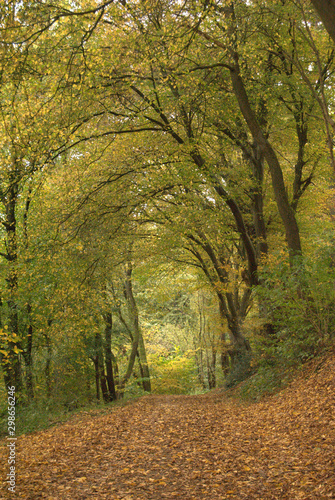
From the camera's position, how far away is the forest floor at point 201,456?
398 cm

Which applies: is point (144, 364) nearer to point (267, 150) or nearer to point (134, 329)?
point (134, 329)

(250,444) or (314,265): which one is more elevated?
(314,265)

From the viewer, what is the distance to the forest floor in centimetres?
398

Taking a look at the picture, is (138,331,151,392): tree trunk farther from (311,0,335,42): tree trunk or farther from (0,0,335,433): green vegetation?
(311,0,335,42): tree trunk

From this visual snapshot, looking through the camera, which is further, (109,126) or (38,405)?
→ (38,405)

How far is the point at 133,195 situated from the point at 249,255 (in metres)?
3.78

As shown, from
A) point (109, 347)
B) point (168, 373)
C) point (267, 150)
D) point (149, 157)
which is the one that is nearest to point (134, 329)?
point (109, 347)

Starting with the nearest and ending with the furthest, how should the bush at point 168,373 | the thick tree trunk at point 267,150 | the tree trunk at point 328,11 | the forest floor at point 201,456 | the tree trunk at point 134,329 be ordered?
1. the forest floor at point 201,456
2. the tree trunk at point 328,11
3. the thick tree trunk at point 267,150
4. the tree trunk at point 134,329
5. the bush at point 168,373

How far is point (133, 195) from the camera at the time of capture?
11203mm

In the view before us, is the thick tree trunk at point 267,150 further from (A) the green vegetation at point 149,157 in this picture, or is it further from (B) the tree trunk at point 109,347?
(B) the tree trunk at point 109,347

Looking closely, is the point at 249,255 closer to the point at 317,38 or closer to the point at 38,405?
the point at 317,38

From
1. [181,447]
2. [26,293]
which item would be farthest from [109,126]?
[181,447]

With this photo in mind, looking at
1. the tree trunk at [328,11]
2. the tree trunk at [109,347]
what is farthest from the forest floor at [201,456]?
the tree trunk at [109,347]

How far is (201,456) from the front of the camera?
A: 17.1ft
